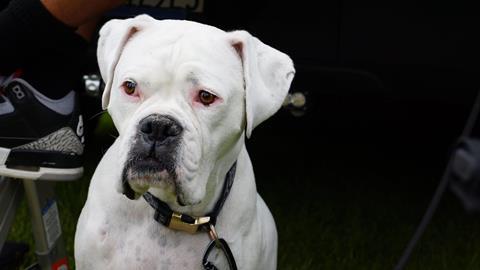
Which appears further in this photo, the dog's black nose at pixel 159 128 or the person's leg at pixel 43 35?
the person's leg at pixel 43 35

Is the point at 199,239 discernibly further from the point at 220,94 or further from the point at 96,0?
the point at 96,0

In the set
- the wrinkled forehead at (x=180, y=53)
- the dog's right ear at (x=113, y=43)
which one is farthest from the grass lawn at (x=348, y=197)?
the wrinkled forehead at (x=180, y=53)

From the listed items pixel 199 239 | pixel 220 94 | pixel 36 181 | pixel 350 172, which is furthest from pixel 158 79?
pixel 350 172

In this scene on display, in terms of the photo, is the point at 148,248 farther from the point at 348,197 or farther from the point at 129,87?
the point at 348,197

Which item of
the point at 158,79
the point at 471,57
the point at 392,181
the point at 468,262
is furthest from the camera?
the point at 392,181

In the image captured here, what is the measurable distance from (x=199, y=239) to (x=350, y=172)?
231 centimetres

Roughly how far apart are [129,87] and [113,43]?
18cm

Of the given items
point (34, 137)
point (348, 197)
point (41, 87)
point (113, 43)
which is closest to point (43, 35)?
point (41, 87)

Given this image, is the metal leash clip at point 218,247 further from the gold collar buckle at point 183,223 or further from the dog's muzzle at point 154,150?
the dog's muzzle at point 154,150

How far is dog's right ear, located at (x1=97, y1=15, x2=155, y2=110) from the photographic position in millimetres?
2307

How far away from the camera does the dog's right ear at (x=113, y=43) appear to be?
231 cm

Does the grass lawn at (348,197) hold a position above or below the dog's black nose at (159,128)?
below

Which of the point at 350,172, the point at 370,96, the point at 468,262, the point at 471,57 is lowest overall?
the point at 350,172

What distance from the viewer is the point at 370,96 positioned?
343 centimetres
